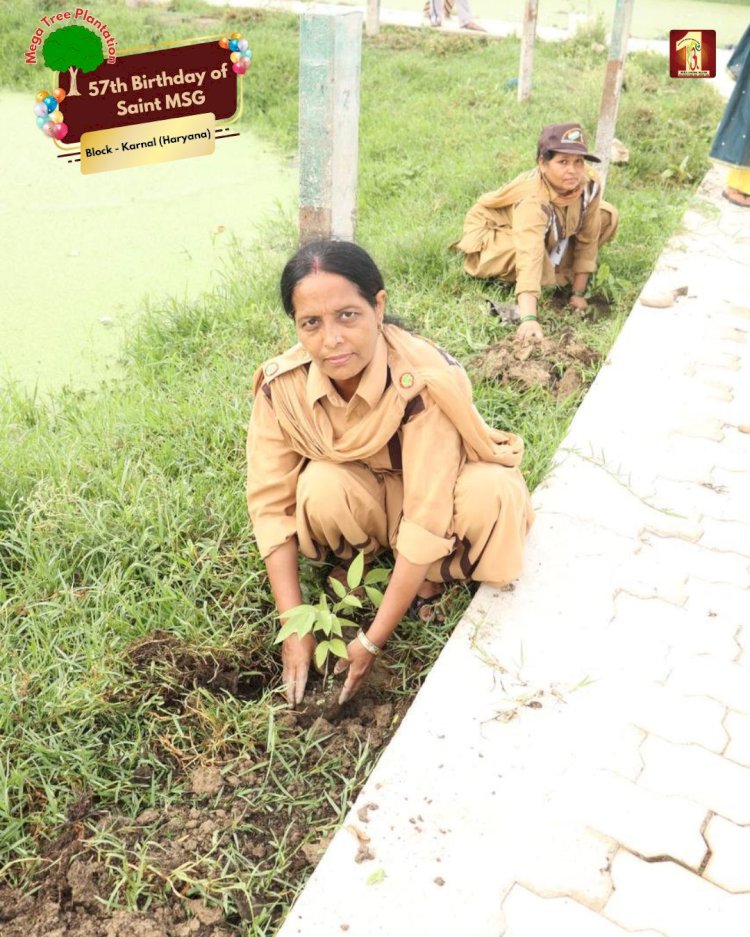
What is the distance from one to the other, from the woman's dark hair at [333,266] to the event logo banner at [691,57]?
628 cm

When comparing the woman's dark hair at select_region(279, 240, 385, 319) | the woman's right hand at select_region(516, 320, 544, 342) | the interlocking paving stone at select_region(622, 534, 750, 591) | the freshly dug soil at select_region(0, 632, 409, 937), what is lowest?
the freshly dug soil at select_region(0, 632, 409, 937)

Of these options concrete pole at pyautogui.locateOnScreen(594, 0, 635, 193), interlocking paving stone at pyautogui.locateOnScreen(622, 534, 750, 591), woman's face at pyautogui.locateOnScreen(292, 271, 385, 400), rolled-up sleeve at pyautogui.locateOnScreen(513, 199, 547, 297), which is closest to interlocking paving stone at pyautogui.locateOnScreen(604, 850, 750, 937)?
interlocking paving stone at pyautogui.locateOnScreen(622, 534, 750, 591)

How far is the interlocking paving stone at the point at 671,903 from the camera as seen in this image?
1.64 meters

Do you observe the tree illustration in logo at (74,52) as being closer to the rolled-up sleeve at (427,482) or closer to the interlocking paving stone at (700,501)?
the rolled-up sleeve at (427,482)

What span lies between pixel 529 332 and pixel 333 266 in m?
1.78

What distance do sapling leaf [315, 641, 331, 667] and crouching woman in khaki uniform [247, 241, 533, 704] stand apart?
0.08m

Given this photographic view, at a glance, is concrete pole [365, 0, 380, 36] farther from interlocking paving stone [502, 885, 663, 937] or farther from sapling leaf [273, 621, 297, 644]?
interlocking paving stone [502, 885, 663, 937]

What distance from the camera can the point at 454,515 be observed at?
7.13ft

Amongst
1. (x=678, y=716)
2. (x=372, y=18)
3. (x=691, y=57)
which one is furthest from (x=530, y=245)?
(x=372, y=18)

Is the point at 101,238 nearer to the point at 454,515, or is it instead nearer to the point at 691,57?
the point at 454,515

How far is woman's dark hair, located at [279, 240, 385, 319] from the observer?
1.87m

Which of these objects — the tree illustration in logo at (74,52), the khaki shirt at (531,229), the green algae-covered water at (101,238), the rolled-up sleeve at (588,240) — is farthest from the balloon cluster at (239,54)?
the rolled-up sleeve at (588,240)

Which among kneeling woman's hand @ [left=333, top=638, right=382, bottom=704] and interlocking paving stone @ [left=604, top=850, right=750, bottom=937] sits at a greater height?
kneeling woman's hand @ [left=333, top=638, right=382, bottom=704]

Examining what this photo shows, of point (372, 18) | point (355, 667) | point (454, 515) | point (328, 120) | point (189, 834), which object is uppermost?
point (328, 120)
